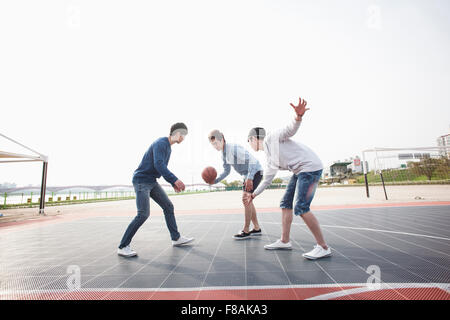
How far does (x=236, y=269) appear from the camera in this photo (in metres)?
2.72

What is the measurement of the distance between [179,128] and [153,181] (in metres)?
1.10

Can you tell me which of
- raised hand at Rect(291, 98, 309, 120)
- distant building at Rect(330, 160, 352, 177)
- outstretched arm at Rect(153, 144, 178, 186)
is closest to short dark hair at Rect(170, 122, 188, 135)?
outstretched arm at Rect(153, 144, 178, 186)

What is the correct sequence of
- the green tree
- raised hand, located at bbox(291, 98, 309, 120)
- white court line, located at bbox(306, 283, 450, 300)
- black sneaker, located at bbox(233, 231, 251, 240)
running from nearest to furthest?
white court line, located at bbox(306, 283, 450, 300) → raised hand, located at bbox(291, 98, 309, 120) → black sneaker, located at bbox(233, 231, 251, 240) → the green tree

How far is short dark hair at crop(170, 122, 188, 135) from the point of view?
397 centimetres

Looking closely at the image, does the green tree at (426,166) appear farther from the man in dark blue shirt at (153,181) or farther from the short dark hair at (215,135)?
the man in dark blue shirt at (153,181)

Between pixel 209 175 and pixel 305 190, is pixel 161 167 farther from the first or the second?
pixel 305 190

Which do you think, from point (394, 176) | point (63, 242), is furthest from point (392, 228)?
point (394, 176)

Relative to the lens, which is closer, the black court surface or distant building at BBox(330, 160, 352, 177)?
the black court surface

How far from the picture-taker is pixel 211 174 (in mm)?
4844

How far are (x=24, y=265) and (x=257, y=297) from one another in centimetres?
365

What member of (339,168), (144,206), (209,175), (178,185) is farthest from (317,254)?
(339,168)

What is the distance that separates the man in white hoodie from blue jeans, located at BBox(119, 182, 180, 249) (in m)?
1.62

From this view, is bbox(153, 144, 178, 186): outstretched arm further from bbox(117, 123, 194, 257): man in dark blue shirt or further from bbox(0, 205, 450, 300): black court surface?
bbox(0, 205, 450, 300): black court surface

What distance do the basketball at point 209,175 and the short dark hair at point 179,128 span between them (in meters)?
1.20
